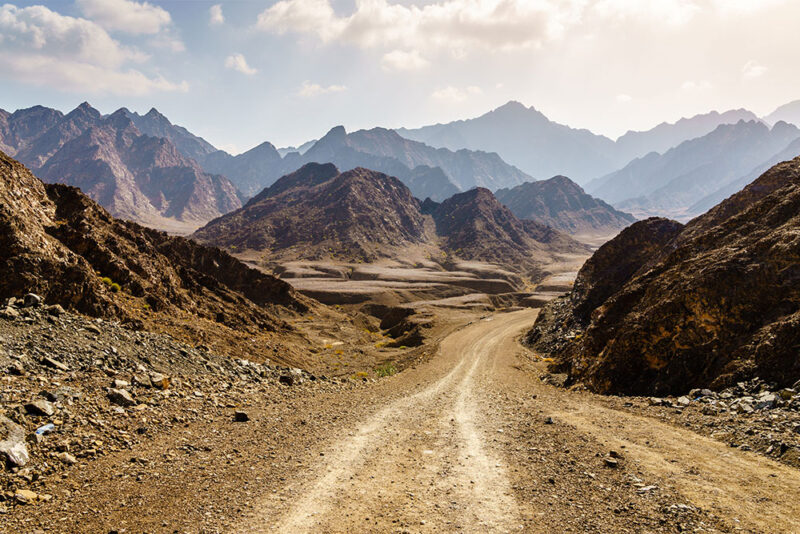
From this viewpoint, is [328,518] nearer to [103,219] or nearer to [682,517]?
[682,517]

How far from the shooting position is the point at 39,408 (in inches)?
331

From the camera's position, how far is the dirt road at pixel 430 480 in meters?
6.87

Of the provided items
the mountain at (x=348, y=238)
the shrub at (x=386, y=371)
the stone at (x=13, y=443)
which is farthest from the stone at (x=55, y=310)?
Result: the mountain at (x=348, y=238)

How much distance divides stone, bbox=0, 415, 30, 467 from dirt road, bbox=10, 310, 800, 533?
105 cm

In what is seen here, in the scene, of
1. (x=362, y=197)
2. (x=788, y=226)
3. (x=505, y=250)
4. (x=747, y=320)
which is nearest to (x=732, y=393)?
(x=747, y=320)

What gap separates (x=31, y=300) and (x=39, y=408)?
638 centimetres

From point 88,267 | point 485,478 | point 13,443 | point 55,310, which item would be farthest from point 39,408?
point 88,267

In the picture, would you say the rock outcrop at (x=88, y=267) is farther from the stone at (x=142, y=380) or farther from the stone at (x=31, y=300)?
the stone at (x=142, y=380)

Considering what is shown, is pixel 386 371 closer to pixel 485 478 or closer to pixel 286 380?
pixel 286 380

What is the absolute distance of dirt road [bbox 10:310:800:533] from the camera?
6.87 meters

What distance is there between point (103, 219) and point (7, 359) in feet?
69.2

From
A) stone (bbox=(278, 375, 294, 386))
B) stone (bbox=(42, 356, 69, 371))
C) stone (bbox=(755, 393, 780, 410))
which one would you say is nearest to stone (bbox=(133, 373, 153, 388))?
stone (bbox=(42, 356, 69, 371))

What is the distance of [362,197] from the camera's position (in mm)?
196625

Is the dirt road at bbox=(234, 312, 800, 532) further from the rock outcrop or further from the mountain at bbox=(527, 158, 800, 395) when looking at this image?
the rock outcrop
